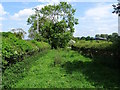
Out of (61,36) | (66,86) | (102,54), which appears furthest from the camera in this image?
(61,36)

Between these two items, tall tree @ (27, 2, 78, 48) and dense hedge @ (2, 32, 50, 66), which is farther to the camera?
tall tree @ (27, 2, 78, 48)

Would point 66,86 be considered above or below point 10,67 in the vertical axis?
below

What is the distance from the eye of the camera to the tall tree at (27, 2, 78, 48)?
54584 millimetres

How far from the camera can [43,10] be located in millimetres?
58875

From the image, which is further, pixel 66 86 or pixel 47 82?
pixel 47 82

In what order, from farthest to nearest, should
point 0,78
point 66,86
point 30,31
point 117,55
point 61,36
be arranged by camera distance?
point 30,31, point 61,36, point 117,55, point 66,86, point 0,78

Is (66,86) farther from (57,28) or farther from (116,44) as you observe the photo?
(57,28)

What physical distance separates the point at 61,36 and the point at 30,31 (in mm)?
8963

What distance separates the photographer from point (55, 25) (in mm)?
56344

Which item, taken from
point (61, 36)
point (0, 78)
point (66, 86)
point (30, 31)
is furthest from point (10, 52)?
point (30, 31)

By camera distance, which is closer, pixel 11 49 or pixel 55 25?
pixel 11 49

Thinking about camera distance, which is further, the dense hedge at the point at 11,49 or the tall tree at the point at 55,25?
the tall tree at the point at 55,25

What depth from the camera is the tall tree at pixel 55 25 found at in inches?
2149

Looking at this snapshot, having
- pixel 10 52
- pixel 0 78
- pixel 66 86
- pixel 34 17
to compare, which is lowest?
pixel 66 86
